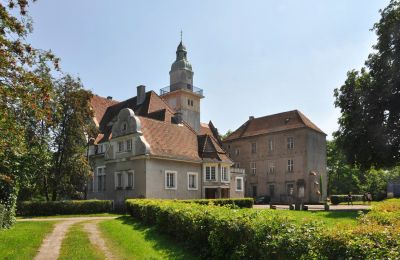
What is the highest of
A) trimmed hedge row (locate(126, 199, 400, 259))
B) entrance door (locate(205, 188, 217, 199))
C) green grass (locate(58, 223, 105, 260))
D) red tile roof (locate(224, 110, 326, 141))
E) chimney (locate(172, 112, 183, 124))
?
red tile roof (locate(224, 110, 326, 141))

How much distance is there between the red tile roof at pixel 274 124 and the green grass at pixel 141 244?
39074 millimetres

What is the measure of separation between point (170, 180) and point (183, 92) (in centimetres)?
2398

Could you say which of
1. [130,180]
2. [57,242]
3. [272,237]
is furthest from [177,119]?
[272,237]

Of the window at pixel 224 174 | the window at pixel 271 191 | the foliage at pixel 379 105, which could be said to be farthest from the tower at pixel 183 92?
the foliage at pixel 379 105

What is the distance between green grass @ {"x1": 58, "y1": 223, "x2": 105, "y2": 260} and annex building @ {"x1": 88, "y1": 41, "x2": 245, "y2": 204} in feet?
56.7

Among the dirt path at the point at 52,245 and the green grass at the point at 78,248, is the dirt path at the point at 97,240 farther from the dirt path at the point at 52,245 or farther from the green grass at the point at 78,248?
the dirt path at the point at 52,245

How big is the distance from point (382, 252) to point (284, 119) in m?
52.2

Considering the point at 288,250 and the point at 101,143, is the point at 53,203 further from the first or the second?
the point at 288,250

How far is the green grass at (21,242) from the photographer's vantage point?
40.8 feet

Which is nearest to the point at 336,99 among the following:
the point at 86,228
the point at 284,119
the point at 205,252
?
the point at 284,119

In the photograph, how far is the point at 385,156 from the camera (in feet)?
105

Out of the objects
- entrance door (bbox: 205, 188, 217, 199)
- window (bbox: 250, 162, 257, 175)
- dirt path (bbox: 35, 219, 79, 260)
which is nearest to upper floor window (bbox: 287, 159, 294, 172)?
window (bbox: 250, 162, 257, 175)

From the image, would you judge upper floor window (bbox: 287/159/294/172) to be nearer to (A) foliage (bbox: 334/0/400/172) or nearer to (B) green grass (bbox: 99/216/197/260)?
(A) foliage (bbox: 334/0/400/172)

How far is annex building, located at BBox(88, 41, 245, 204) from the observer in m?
34.8
